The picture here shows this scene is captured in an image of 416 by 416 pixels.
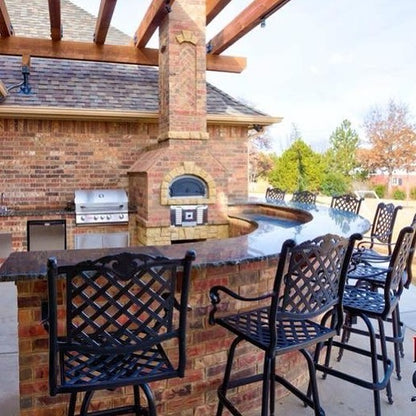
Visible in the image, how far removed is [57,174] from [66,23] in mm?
3495

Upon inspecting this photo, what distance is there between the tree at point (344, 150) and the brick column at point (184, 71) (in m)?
12.6

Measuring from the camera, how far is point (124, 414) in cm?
206

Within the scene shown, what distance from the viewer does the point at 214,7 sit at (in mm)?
5988

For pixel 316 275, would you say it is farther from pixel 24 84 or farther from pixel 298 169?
pixel 298 169

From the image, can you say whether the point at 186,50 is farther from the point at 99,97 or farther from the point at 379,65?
the point at 379,65

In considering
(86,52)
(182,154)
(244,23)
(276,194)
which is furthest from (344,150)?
(86,52)

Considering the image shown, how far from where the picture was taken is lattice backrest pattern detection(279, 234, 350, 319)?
183cm

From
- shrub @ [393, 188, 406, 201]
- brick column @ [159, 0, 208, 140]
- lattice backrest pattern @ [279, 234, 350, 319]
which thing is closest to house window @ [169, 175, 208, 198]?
brick column @ [159, 0, 208, 140]

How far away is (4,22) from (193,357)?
6.07 m

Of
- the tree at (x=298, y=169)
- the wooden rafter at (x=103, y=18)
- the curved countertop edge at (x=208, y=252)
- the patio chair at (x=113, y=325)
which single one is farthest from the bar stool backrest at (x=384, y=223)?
the tree at (x=298, y=169)

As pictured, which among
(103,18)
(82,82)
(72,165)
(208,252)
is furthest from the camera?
(82,82)

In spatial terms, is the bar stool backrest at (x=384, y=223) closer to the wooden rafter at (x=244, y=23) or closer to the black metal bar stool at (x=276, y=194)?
the wooden rafter at (x=244, y=23)

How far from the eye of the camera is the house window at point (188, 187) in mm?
6281

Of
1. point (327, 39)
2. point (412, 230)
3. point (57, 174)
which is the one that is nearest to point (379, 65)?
point (327, 39)
